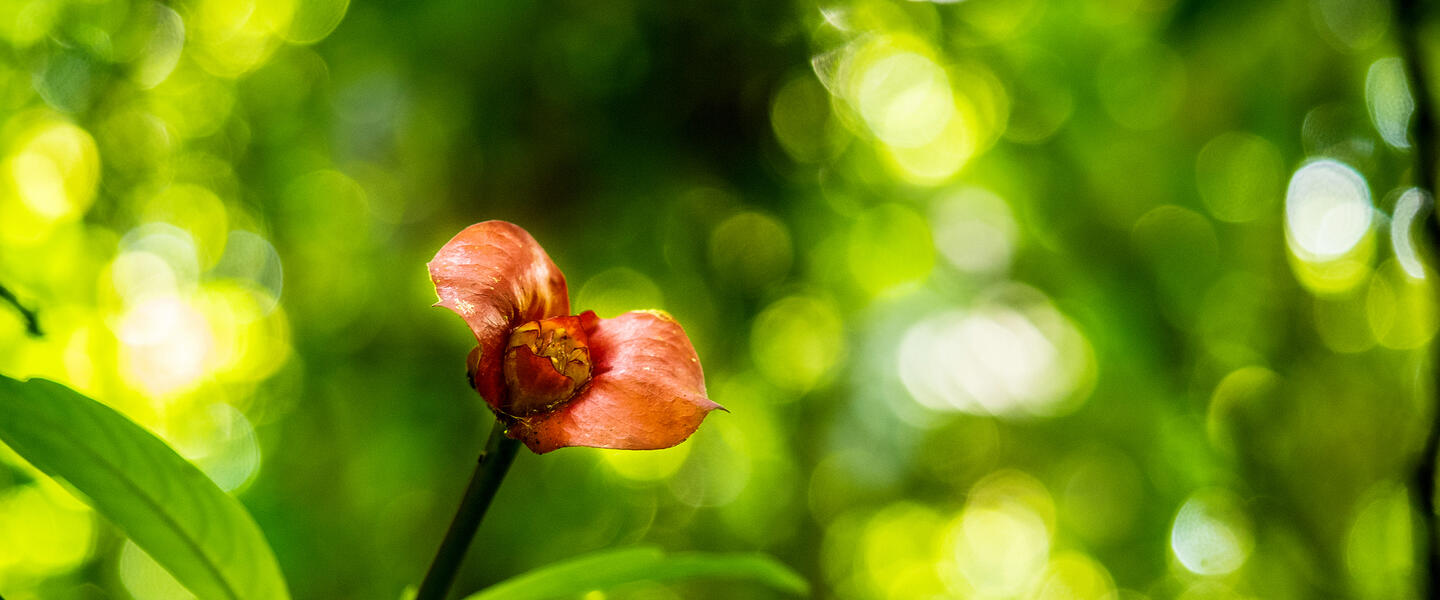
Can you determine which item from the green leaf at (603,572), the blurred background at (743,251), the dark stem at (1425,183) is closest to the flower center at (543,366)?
the green leaf at (603,572)

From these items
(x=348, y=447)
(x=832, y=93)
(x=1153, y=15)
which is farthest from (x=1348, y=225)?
(x=348, y=447)

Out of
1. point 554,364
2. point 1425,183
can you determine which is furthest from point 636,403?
point 1425,183

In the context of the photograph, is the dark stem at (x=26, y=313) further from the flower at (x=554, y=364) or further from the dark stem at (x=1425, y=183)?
the dark stem at (x=1425, y=183)

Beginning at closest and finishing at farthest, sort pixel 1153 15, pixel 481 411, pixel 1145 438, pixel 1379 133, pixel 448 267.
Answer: pixel 448 267 → pixel 1379 133 → pixel 1153 15 → pixel 481 411 → pixel 1145 438

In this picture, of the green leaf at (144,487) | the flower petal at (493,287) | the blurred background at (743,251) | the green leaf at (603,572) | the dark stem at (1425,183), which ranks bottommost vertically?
the green leaf at (144,487)

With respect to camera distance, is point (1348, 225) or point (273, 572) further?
point (1348, 225)

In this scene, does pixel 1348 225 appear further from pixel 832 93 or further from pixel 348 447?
pixel 348 447

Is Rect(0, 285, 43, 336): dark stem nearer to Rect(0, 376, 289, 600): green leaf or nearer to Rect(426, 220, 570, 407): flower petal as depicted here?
Rect(0, 376, 289, 600): green leaf
